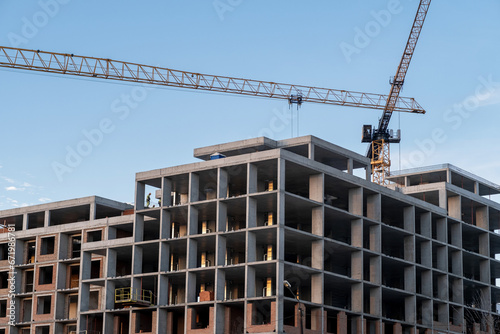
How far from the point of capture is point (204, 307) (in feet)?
303

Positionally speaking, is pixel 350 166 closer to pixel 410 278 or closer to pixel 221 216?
pixel 410 278

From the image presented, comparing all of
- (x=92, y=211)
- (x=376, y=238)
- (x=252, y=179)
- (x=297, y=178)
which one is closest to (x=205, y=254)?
(x=252, y=179)

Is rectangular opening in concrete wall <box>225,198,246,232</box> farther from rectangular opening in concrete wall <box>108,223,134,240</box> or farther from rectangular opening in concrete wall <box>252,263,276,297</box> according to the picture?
rectangular opening in concrete wall <box>108,223,134,240</box>

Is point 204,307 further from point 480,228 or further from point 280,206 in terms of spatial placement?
point 480,228

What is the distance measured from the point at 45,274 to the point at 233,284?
95.8ft

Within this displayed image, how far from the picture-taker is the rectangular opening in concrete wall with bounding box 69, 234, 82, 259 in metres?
114

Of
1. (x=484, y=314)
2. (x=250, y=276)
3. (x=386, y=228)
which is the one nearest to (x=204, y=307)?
(x=250, y=276)

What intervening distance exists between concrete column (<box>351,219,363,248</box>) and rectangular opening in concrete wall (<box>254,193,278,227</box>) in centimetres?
828

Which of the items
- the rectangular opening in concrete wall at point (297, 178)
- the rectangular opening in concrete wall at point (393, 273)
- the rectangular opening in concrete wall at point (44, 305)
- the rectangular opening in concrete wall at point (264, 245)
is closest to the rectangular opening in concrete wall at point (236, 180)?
the rectangular opening in concrete wall at point (297, 178)

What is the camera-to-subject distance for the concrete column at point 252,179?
90.4m

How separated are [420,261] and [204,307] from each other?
102 ft

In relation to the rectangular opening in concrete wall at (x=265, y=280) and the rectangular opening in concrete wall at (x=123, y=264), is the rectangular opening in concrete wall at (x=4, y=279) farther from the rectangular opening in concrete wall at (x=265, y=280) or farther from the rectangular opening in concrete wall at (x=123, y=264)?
the rectangular opening in concrete wall at (x=265, y=280)

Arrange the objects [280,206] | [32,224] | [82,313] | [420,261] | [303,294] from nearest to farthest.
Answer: [280,206], [303,294], [82,313], [420,261], [32,224]

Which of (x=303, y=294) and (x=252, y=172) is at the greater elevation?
(x=252, y=172)
